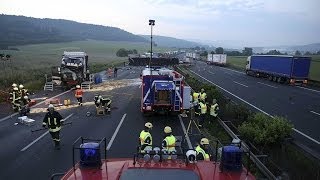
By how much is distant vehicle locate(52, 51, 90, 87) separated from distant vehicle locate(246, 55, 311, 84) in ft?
82.2

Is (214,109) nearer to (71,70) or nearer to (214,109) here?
(214,109)

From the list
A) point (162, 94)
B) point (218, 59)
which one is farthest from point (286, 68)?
point (218, 59)

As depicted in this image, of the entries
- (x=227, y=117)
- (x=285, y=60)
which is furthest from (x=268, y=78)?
(x=227, y=117)

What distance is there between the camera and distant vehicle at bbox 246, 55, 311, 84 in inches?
1769

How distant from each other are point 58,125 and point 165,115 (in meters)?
9.48

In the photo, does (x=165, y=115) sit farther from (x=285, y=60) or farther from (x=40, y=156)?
(x=285, y=60)

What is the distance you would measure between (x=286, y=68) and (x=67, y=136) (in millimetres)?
35731

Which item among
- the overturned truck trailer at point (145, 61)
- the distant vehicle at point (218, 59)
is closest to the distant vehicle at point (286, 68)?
the overturned truck trailer at point (145, 61)

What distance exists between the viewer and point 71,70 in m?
36.3

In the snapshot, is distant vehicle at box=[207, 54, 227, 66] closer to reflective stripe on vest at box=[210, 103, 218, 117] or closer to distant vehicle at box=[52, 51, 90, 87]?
distant vehicle at box=[52, 51, 90, 87]

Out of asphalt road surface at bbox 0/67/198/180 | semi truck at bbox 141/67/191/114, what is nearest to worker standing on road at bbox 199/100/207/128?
asphalt road surface at bbox 0/67/198/180

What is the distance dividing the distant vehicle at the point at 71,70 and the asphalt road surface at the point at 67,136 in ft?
31.2

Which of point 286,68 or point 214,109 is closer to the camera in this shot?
point 214,109

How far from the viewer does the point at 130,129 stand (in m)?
18.6
